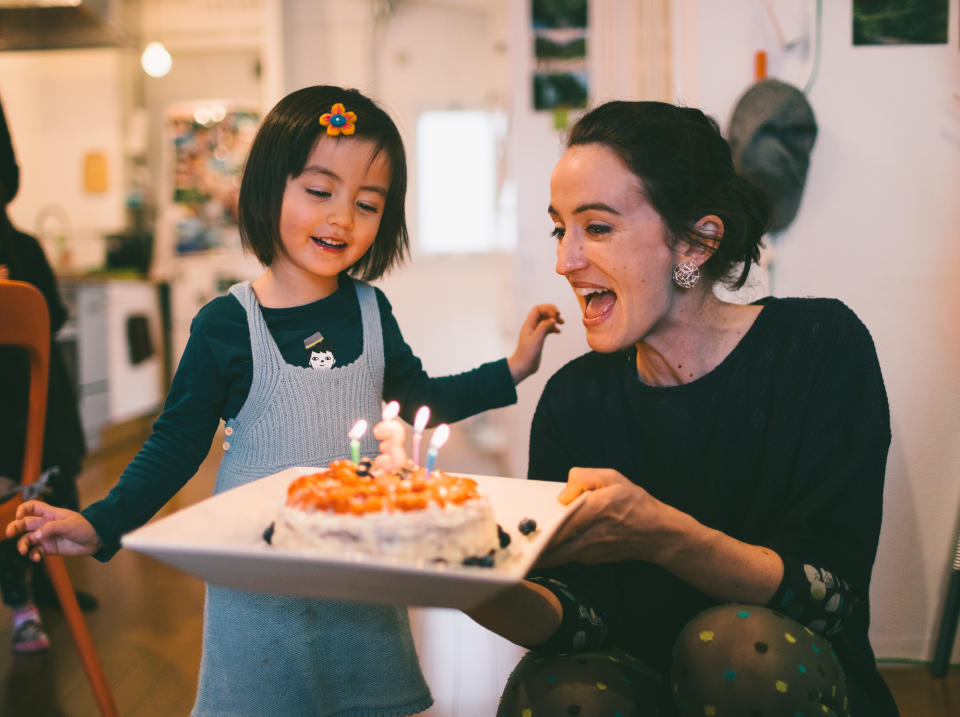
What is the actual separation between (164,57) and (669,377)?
17.1 ft

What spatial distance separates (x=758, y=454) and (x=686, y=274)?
0.93 feet

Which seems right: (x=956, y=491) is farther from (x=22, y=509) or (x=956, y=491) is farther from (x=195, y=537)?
(x=22, y=509)

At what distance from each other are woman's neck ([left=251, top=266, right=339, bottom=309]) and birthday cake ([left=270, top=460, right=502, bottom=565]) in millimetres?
487

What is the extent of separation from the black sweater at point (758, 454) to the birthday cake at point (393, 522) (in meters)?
0.36

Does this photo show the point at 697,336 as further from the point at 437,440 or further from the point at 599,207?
the point at 437,440

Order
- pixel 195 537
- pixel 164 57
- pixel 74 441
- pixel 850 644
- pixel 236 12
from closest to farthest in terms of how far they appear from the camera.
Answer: pixel 195 537
pixel 850 644
pixel 74 441
pixel 164 57
pixel 236 12

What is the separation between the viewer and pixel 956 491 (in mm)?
1712

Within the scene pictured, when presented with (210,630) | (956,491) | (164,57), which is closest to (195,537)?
(210,630)

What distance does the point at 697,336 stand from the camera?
1.18 metres

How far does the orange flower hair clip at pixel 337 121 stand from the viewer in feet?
3.91

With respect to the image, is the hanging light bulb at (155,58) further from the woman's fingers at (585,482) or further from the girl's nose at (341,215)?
the woman's fingers at (585,482)

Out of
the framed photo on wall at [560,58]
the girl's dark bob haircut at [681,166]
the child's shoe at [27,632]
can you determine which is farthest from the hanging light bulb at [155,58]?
the girl's dark bob haircut at [681,166]

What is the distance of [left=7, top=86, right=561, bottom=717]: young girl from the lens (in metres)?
1.14

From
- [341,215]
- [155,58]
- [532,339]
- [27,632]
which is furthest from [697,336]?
[155,58]
